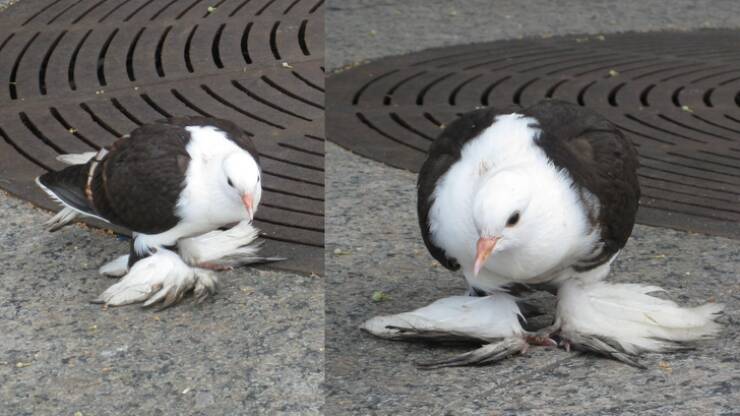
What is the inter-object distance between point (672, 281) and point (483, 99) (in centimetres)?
204

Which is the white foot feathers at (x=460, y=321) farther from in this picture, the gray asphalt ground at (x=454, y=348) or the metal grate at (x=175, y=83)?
the metal grate at (x=175, y=83)

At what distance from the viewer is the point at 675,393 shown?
3.08 metres

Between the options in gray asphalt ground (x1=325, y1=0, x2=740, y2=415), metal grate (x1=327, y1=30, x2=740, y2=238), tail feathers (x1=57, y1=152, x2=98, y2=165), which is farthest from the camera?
metal grate (x1=327, y1=30, x2=740, y2=238)

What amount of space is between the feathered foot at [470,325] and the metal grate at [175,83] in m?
0.56

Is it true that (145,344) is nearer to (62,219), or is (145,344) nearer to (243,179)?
(243,179)

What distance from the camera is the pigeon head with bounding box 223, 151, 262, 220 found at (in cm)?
351

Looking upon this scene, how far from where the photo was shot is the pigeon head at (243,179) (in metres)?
3.51

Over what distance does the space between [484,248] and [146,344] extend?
3.32ft

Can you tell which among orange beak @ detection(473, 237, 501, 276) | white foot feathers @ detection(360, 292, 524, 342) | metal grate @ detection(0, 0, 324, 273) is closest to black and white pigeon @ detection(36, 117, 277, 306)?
metal grate @ detection(0, 0, 324, 273)

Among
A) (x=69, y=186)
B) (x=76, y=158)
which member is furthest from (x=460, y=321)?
(x=76, y=158)

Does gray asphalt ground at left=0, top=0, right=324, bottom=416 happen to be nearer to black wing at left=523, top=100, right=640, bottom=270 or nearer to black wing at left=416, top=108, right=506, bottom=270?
black wing at left=416, top=108, right=506, bottom=270

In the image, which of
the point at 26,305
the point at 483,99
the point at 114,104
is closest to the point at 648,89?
the point at 483,99

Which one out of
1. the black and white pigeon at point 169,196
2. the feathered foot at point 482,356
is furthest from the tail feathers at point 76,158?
the feathered foot at point 482,356

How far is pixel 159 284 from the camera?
3.68 meters
